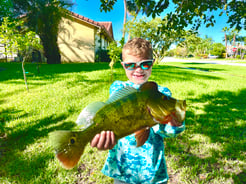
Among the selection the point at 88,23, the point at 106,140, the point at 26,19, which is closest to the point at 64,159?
the point at 106,140

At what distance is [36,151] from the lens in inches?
123

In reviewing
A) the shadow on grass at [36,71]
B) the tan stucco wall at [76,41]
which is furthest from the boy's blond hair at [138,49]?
the tan stucco wall at [76,41]

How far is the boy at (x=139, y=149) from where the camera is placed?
138 cm

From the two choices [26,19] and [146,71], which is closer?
[146,71]

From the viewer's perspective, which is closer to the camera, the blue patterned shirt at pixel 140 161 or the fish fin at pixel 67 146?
the fish fin at pixel 67 146

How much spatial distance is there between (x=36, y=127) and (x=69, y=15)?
20065mm

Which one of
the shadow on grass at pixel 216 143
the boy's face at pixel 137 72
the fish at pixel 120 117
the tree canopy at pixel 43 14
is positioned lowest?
the shadow on grass at pixel 216 143

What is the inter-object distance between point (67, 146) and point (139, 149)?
88cm

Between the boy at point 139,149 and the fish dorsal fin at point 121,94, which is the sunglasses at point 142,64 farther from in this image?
the fish dorsal fin at point 121,94

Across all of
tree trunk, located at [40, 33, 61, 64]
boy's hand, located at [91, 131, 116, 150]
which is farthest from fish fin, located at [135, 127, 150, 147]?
tree trunk, located at [40, 33, 61, 64]

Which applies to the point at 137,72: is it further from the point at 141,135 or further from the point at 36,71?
the point at 36,71

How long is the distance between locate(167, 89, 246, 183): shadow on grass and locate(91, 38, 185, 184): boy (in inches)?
64.9

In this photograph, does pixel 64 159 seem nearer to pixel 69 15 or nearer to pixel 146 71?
pixel 146 71

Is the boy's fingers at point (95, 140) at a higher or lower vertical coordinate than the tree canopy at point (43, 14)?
lower
